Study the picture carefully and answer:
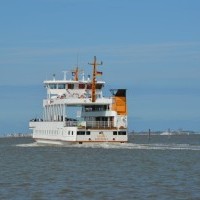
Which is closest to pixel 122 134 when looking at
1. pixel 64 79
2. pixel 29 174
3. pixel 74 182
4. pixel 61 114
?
pixel 61 114

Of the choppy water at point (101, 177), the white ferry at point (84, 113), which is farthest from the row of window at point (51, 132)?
the choppy water at point (101, 177)

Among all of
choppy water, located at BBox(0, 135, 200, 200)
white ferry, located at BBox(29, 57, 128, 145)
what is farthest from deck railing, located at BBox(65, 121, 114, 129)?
choppy water, located at BBox(0, 135, 200, 200)

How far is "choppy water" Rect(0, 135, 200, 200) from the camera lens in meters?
39.3

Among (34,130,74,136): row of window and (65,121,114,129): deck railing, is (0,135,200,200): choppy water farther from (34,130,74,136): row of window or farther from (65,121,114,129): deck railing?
(65,121,114,129): deck railing

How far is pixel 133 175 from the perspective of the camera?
4919 cm

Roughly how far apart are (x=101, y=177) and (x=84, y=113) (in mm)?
41811

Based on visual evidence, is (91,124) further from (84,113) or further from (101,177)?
(101,177)

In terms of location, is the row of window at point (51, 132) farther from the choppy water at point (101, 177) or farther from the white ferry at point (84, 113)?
the choppy water at point (101, 177)

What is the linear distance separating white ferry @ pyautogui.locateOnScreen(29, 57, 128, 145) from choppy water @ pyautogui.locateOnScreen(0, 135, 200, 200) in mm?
11377

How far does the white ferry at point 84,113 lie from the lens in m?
84.2

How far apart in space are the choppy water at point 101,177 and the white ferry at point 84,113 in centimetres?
1138

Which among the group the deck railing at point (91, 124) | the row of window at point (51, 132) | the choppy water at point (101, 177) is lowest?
the choppy water at point (101, 177)

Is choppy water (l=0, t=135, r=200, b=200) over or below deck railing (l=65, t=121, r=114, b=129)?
below

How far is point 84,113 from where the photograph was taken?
8931 centimetres
